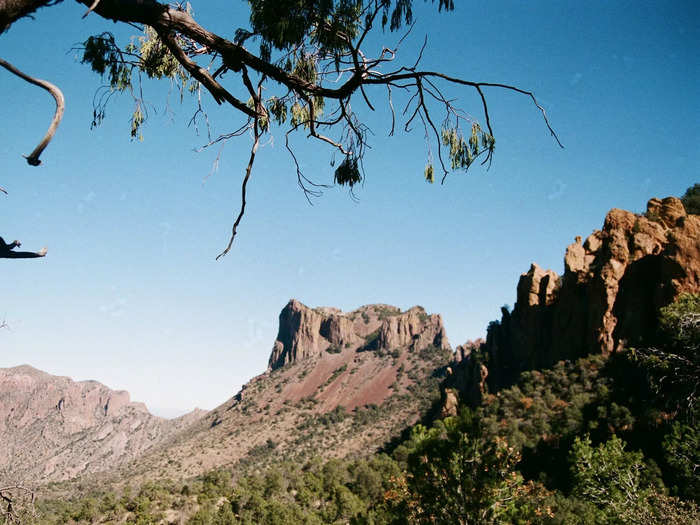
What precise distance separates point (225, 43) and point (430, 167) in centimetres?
→ 233

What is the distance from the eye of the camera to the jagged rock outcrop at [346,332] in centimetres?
11819

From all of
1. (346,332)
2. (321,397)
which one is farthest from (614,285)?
(346,332)

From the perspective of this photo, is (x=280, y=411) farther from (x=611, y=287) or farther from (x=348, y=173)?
(x=348, y=173)

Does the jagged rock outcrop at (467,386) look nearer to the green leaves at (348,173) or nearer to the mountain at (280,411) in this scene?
the mountain at (280,411)

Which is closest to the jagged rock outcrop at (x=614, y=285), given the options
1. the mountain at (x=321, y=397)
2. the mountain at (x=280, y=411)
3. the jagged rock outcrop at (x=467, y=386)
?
the jagged rock outcrop at (x=467, y=386)

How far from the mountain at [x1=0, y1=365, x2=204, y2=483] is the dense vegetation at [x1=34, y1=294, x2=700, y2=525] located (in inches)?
3512

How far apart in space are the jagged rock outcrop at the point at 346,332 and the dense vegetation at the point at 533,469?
73374mm

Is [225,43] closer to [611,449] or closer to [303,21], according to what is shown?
[303,21]

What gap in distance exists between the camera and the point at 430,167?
409 cm

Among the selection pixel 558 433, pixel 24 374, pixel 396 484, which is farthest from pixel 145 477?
pixel 24 374

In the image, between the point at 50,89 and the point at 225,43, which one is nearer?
the point at 50,89

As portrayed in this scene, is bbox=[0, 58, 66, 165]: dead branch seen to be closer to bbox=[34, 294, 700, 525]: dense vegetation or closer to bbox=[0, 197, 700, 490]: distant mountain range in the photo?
bbox=[0, 197, 700, 490]: distant mountain range

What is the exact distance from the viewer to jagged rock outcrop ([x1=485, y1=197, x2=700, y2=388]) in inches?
1112

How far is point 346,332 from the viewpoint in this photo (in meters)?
134
